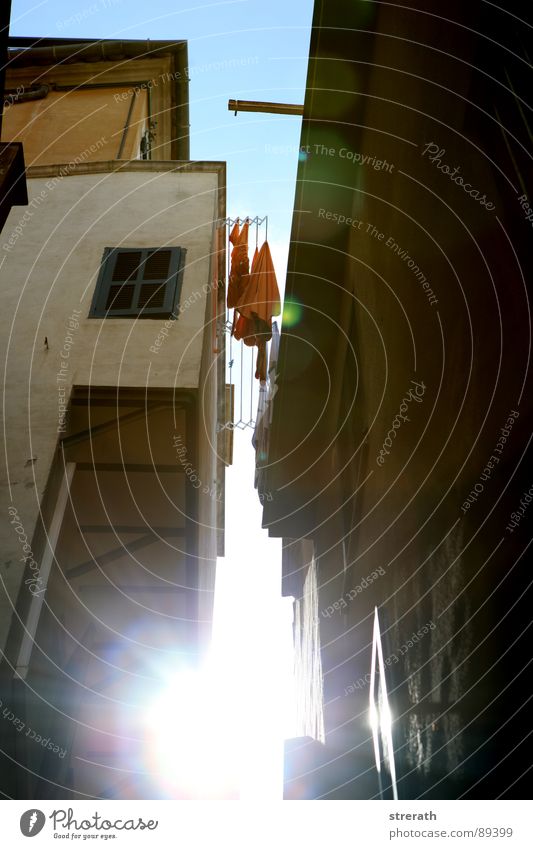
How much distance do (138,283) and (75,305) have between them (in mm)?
872

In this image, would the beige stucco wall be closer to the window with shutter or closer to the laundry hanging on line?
the window with shutter

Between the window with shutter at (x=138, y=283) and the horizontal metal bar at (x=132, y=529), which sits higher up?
the window with shutter at (x=138, y=283)

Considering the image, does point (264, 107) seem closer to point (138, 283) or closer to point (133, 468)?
point (138, 283)

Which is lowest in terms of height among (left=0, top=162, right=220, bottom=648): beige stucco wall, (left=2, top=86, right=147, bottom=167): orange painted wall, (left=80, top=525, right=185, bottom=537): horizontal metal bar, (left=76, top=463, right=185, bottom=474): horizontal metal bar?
(left=80, top=525, right=185, bottom=537): horizontal metal bar

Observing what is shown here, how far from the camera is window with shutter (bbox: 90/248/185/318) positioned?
9.38m

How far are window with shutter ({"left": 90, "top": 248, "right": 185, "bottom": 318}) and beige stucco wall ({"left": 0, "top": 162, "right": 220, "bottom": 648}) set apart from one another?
13 centimetres

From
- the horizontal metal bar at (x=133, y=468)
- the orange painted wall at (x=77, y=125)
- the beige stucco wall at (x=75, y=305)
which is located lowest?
the horizontal metal bar at (x=133, y=468)

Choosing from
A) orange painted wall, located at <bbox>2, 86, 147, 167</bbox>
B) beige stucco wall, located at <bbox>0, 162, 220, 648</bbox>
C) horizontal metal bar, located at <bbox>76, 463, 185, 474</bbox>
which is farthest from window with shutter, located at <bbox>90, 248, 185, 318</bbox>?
orange painted wall, located at <bbox>2, 86, 147, 167</bbox>

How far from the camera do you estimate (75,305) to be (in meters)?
9.50

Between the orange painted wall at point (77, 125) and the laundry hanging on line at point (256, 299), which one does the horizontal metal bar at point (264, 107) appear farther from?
the orange painted wall at point (77, 125)

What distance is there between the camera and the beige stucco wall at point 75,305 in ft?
26.3

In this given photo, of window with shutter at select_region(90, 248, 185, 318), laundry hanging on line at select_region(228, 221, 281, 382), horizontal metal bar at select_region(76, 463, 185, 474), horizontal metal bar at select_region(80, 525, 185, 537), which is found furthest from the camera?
laundry hanging on line at select_region(228, 221, 281, 382)

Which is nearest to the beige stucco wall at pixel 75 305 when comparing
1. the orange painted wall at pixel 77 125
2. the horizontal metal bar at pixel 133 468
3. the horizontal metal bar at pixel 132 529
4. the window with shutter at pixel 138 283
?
the window with shutter at pixel 138 283

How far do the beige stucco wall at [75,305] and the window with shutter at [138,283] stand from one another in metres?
0.13
